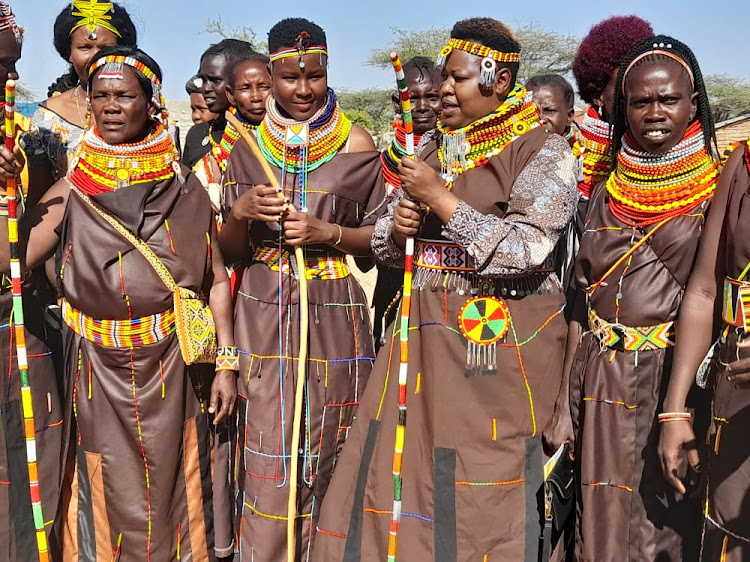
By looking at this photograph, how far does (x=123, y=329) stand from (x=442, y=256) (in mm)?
1575

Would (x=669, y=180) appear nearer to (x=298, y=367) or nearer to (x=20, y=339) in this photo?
(x=298, y=367)

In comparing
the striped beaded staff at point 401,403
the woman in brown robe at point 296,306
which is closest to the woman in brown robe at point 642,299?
the striped beaded staff at point 401,403

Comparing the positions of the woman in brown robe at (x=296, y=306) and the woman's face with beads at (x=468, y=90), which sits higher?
the woman's face with beads at (x=468, y=90)

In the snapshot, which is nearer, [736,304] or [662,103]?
[736,304]

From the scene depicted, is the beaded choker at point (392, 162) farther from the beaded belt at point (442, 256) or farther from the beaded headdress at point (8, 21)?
the beaded headdress at point (8, 21)

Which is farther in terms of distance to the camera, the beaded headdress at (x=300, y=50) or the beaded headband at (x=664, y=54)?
the beaded headdress at (x=300, y=50)

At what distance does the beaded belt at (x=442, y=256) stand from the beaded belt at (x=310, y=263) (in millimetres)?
649

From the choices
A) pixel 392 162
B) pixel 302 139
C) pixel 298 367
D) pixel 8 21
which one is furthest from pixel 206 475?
pixel 8 21

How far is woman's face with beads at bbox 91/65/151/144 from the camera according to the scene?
3.81 metres

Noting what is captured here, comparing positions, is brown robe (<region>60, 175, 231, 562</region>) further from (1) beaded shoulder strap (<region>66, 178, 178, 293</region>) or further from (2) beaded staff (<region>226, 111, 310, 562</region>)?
(2) beaded staff (<region>226, 111, 310, 562</region>)

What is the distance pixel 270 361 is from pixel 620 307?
180 cm

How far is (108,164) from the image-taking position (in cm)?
386

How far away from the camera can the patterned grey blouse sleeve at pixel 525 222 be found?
10.8 feet

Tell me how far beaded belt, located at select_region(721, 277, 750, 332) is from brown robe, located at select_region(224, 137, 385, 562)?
1925 mm
